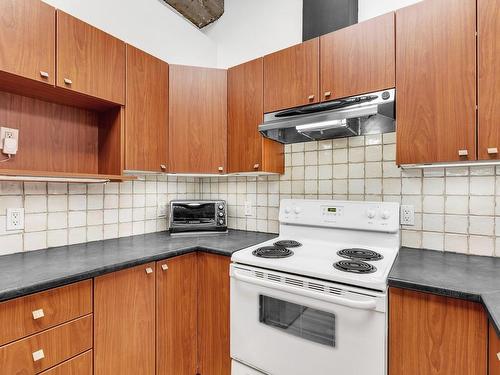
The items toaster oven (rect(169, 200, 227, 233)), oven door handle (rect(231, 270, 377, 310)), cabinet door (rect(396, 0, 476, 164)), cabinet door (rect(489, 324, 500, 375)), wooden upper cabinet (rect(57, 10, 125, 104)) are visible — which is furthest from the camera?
toaster oven (rect(169, 200, 227, 233))

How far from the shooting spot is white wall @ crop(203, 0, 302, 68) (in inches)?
87.9

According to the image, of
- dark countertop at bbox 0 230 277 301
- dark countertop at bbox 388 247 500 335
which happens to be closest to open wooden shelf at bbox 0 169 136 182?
dark countertop at bbox 0 230 277 301

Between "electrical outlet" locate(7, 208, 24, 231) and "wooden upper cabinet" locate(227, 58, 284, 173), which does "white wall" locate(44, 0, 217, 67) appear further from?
"electrical outlet" locate(7, 208, 24, 231)

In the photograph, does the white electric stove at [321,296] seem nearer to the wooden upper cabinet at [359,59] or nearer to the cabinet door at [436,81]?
the cabinet door at [436,81]

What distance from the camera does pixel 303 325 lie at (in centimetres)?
137

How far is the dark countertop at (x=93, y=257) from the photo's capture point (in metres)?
1.12

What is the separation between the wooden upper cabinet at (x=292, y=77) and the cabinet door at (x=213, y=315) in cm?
111

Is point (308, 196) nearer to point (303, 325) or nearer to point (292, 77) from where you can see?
point (292, 77)

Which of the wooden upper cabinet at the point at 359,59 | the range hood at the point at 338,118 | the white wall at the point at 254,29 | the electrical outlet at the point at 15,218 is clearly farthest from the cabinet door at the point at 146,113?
the wooden upper cabinet at the point at 359,59

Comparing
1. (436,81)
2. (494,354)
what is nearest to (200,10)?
(436,81)

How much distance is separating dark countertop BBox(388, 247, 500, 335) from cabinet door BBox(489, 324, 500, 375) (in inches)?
4.5

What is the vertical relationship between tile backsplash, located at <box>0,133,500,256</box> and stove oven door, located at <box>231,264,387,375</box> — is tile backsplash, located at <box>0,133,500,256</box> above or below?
→ above

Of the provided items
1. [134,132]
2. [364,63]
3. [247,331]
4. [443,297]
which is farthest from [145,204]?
[443,297]

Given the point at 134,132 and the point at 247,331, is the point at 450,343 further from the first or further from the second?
the point at 134,132
